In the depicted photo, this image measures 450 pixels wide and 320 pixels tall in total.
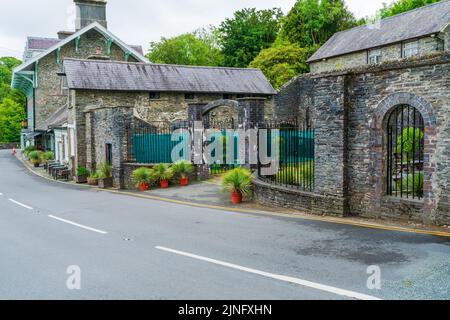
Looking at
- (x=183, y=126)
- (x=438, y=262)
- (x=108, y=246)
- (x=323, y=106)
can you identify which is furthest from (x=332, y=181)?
(x=183, y=126)

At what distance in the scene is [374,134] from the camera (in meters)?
11.8

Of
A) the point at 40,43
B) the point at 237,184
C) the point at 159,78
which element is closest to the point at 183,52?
the point at 40,43

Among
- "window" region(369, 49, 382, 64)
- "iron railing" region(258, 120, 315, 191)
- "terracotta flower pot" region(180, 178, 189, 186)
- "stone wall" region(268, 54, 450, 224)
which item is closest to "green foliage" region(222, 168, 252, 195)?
"iron railing" region(258, 120, 315, 191)

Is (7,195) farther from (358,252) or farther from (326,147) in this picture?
(358,252)

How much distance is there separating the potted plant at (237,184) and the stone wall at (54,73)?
28.4 m

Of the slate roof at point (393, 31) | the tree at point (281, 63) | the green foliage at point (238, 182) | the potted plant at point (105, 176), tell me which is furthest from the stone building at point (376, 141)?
the tree at point (281, 63)

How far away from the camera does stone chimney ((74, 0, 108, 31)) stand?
45.6m

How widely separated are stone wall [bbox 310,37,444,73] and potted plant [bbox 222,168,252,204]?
14.5m

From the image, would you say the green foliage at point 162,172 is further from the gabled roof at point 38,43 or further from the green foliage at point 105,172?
the gabled roof at point 38,43

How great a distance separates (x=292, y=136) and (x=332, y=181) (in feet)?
9.62

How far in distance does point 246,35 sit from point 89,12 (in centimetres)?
1860

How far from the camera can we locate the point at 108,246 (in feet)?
31.9

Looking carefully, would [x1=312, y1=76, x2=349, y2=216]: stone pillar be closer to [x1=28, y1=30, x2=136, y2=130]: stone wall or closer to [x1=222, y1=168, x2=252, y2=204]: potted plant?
[x1=222, y1=168, x2=252, y2=204]: potted plant

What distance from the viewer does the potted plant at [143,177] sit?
21156 mm
